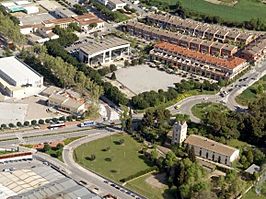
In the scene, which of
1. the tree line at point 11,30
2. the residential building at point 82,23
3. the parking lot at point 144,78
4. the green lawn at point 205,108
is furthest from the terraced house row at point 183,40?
the tree line at point 11,30

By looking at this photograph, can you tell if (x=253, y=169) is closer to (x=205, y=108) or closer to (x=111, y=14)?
(x=205, y=108)

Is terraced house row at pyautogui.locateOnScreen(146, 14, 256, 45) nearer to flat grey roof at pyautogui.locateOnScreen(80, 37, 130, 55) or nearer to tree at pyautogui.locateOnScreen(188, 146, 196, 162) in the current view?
flat grey roof at pyautogui.locateOnScreen(80, 37, 130, 55)

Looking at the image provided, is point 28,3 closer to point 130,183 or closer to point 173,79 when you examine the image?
point 173,79

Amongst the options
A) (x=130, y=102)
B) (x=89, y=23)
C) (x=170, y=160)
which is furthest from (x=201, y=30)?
(x=170, y=160)

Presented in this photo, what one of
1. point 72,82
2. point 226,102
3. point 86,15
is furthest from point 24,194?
point 86,15

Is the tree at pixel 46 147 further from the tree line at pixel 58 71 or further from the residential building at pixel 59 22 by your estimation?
the residential building at pixel 59 22

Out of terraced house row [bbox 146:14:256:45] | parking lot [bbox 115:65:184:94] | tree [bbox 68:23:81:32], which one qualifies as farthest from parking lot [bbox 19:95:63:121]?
terraced house row [bbox 146:14:256:45]
